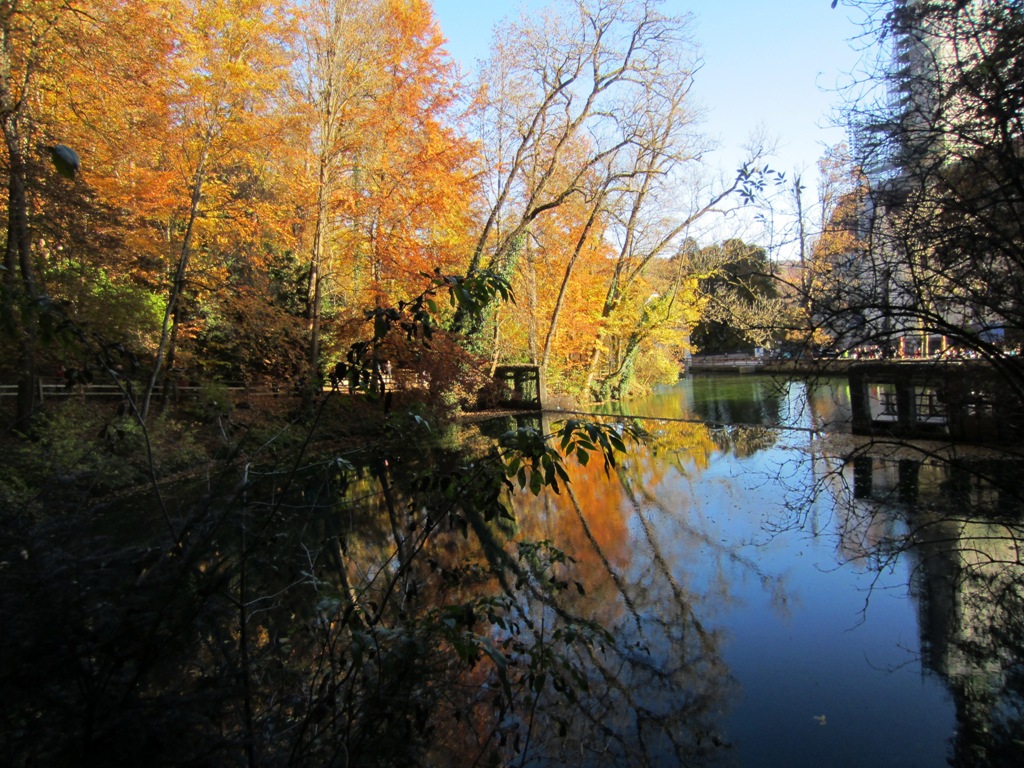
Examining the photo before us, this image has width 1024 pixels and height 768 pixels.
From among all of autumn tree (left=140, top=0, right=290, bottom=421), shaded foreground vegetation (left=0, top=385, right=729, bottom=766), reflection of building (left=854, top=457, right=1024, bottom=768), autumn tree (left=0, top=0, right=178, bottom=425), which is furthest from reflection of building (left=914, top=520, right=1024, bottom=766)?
autumn tree (left=140, top=0, right=290, bottom=421)

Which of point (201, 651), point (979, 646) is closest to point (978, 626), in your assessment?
point (979, 646)

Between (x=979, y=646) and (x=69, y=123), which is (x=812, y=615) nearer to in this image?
(x=979, y=646)

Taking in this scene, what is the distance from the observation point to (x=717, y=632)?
169 inches

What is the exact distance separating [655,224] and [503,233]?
19.3 feet

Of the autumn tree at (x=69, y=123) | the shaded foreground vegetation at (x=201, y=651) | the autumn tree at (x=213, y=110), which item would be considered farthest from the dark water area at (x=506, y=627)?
the autumn tree at (x=213, y=110)

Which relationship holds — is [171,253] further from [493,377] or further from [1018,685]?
[1018,685]

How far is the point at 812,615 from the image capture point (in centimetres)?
452

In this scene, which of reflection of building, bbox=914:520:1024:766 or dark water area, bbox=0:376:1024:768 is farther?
reflection of building, bbox=914:520:1024:766

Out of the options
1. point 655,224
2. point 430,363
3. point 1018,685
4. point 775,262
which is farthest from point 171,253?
point 655,224

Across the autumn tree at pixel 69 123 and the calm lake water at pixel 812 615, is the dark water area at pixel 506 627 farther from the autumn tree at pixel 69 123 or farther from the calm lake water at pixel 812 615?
the autumn tree at pixel 69 123

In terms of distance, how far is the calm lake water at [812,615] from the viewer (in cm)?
316

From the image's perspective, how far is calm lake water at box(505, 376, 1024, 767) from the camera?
3.16 m

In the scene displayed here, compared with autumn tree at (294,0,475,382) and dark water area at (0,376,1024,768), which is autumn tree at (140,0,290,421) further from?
dark water area at (0,376,1024,768)

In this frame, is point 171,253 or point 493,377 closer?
point 171,253
